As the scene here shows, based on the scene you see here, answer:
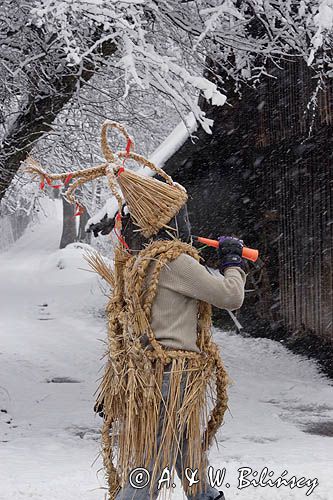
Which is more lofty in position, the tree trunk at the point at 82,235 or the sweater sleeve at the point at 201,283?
the sweater sleeve at the point at 201,283

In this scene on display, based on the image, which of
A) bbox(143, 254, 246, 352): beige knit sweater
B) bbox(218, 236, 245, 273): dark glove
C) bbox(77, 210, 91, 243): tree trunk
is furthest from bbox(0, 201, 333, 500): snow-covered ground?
bbox(77, 210, 91, 243): tree trunk

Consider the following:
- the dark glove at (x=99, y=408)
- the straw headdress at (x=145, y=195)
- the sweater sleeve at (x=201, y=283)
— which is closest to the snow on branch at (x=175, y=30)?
the straw headdress at (x=145, y=195)

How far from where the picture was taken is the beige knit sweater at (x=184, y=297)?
337 centimetres

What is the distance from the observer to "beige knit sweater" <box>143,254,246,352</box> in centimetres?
337

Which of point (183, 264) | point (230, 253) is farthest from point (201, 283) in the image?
point (230, 253)

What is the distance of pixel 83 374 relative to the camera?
1095 centimetres

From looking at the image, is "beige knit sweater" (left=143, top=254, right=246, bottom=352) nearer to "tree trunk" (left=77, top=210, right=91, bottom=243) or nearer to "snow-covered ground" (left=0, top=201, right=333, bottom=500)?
"snow-covered ground" (left=0, top=201, right=333, bottom=500)

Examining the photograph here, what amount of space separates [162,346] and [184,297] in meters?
0.25

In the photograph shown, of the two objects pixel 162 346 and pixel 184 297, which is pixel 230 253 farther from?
pixel 162 346

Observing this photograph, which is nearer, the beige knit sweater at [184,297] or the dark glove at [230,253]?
the beige knit sweater at [184,297]

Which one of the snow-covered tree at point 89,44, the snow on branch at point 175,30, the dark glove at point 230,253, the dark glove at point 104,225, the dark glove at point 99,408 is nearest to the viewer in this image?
the dark glove at point 230,253

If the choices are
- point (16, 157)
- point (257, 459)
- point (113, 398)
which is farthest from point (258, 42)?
point (113, 398)

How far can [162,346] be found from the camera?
3.46 meters

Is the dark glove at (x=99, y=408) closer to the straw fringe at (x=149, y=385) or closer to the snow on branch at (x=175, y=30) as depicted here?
the straw fringe at (x=149, y=385)
